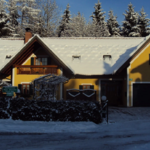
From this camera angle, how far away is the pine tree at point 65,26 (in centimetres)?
4028

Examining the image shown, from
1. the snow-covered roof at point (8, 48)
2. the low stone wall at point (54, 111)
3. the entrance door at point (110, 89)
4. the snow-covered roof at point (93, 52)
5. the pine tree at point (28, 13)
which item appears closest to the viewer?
the low stone wall at point (54, 111)

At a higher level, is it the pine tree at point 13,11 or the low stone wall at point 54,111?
the pine tree at point 13,11

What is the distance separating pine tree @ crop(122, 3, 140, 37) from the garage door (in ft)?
89.4

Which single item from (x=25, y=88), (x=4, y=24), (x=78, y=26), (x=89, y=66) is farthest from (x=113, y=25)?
(x=25, y=88)

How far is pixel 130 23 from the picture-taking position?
43.8 m

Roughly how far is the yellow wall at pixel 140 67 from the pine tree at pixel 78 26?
2331 centimetres

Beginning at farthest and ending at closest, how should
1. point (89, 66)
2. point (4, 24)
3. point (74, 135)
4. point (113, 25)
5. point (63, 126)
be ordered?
1. point (113, 25)
2. point (4, 24)
3. point (89, 66)
4. point (63, 126)
5. point (74, 135)

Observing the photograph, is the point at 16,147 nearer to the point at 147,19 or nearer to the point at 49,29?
the point at 49,29

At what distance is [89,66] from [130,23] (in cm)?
2918

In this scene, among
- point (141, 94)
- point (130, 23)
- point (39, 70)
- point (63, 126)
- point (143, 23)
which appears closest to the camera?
point (63, 126)

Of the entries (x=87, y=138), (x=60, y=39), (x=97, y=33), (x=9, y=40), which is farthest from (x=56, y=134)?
(x=97, y=33)

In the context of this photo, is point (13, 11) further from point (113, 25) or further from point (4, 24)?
point (113, 25)

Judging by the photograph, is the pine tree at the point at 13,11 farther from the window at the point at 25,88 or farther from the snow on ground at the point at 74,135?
the snow on ground at the point at 74,135

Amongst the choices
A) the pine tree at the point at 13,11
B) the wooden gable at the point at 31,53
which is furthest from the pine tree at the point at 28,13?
the wooden gable at the point at 31,53
